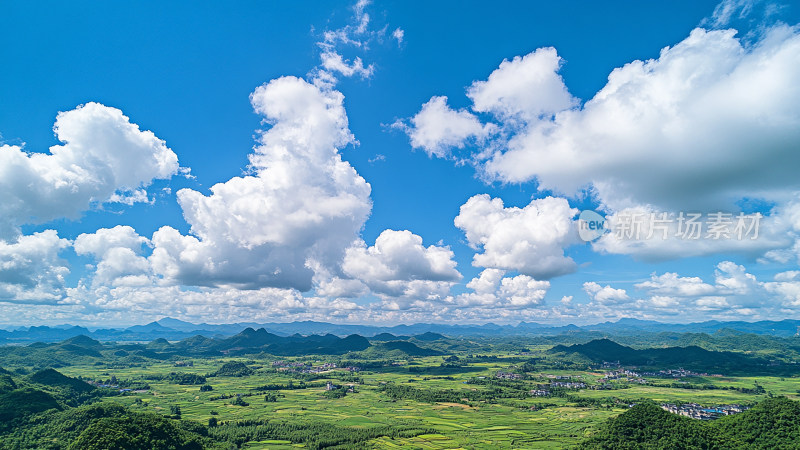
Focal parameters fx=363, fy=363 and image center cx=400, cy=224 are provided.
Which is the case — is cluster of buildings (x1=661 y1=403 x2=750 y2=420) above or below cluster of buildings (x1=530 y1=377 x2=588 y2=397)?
above

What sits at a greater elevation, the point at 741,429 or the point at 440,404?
the point at 741,429

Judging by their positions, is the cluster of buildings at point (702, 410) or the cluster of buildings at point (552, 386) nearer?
the cluster of buildings at point (702, 410)

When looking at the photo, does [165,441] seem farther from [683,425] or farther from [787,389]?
[787,389]

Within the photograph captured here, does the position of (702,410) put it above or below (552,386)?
above

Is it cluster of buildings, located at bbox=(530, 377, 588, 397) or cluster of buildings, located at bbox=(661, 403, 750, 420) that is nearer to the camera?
cluster of buildings, located at bbox=(661, 403, 750, 420)

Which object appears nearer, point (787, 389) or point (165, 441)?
point (165, 441)

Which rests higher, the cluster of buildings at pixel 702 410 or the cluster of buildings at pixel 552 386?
the cluster of buildings at pixel 702 410

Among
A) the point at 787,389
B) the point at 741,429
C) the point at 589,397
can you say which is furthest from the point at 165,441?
the point at 787,389

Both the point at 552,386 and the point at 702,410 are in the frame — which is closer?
the point at 702,410
